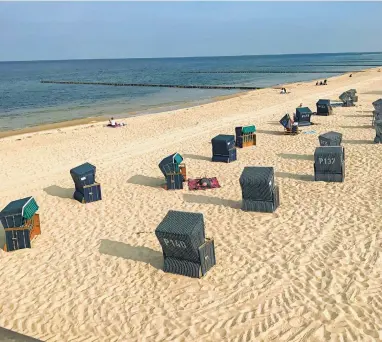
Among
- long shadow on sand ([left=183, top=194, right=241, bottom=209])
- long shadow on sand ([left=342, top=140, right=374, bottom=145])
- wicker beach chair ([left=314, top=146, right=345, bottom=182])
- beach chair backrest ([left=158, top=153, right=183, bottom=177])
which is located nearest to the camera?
long shadow on sand ([left=183, top=194, right=241, bottom=209])

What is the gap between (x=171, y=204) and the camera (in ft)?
52.9

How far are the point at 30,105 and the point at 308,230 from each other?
5940 cm

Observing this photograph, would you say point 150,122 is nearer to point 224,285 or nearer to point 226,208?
point 226,208

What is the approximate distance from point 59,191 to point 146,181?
400cm

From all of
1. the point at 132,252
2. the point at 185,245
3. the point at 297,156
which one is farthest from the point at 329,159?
the point at 132,252

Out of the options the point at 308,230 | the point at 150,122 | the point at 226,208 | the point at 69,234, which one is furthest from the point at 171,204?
the point at 150,122

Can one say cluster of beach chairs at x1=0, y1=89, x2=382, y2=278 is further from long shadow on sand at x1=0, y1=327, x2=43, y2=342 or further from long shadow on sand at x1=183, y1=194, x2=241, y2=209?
long shadow on sand at x1=0, y1=327, x2=43, y2=342

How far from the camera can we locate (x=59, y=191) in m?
18.9

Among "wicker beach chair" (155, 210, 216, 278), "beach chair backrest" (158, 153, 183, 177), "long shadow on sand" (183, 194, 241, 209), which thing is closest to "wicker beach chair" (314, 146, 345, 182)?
"long shadow on sand" (183, 194, 241, 209)

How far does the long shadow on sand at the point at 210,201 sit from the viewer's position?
15.5 metres

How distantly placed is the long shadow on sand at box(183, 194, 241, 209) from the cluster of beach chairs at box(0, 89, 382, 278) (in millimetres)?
721

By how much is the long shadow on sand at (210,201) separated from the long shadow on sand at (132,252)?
408 centimetres

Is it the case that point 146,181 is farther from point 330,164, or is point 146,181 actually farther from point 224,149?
point 330,164

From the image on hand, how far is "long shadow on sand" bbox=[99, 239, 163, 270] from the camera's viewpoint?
11828 mm
